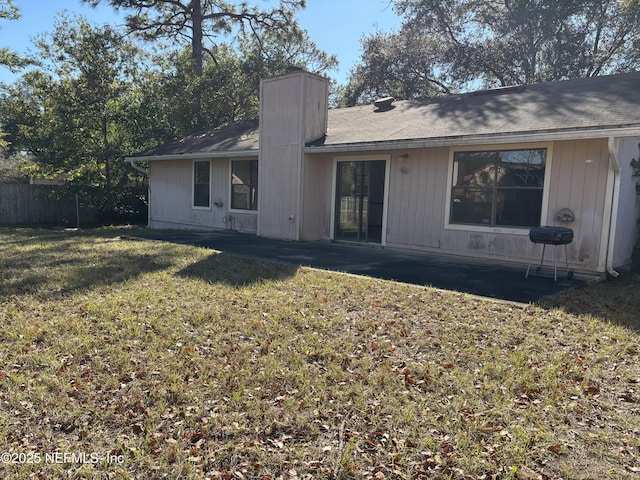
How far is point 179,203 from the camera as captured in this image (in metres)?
14.6

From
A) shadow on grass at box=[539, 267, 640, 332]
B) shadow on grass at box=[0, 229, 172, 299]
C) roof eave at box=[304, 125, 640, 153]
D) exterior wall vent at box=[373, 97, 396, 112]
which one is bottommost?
shadow on grass at box=[0, 229, 172, 299]

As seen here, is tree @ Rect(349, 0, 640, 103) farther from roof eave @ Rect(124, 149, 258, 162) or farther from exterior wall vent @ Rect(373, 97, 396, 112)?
roof eave @ Rect(124, 149, 258, 162)

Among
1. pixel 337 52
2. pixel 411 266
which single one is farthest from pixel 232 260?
pixel 337 52

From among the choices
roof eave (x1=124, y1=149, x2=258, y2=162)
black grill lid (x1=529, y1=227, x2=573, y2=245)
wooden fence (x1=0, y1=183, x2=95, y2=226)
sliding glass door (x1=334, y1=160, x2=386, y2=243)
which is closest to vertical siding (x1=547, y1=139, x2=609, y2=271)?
black grill lid (x1=529, y1=227, x2=573, y2=245)

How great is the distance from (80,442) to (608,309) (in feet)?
17.8

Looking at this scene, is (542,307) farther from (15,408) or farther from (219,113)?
(219,113)

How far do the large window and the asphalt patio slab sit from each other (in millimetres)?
823

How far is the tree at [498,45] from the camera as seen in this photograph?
1938 centimetres

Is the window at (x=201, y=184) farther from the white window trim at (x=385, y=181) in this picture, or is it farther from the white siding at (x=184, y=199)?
the white window trim at (x=385, y=181)

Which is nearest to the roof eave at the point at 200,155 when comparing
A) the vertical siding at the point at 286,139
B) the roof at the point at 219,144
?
the roof at the point at 219,144

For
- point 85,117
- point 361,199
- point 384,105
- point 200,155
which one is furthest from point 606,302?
point 85,117

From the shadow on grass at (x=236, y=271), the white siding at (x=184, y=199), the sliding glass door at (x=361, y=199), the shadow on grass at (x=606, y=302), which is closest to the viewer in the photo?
the shadow on grass at (x=606, y=302)

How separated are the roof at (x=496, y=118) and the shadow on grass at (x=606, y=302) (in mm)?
2169

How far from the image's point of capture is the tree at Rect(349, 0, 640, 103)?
1938 cm
